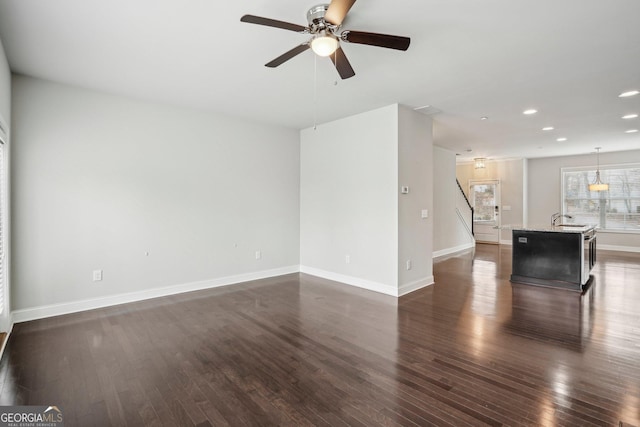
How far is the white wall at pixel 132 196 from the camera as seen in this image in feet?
11.8

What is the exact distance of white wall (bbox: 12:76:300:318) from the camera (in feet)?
11.8

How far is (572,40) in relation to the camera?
106 inches

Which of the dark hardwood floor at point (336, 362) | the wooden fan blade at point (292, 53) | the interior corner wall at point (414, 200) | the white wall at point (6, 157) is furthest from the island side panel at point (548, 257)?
the white wall at point (6, 157)

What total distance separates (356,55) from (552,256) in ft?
15.3

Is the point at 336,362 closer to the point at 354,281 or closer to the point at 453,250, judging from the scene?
the point at 354,281

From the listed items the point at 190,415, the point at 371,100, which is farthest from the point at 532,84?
the point at 190,415

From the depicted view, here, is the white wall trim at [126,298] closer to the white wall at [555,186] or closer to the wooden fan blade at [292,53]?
the wooden fan blade at [292,53]

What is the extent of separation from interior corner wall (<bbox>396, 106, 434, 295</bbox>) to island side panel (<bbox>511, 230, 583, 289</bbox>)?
166cm

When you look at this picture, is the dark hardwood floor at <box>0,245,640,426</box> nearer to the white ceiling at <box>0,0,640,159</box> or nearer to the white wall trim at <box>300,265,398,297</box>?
the white wall trim at <box>300,265,398,297</box>

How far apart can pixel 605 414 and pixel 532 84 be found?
3352mm

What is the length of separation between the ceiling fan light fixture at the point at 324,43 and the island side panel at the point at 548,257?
16.3ft

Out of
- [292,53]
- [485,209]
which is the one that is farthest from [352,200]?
[485,209]

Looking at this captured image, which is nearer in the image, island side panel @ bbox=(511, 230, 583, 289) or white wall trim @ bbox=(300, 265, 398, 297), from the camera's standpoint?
white wall trim @ bbox=(300, 265, 398, 297)

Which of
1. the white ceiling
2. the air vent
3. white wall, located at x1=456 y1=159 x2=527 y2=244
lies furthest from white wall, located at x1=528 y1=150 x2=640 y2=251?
the air vent
